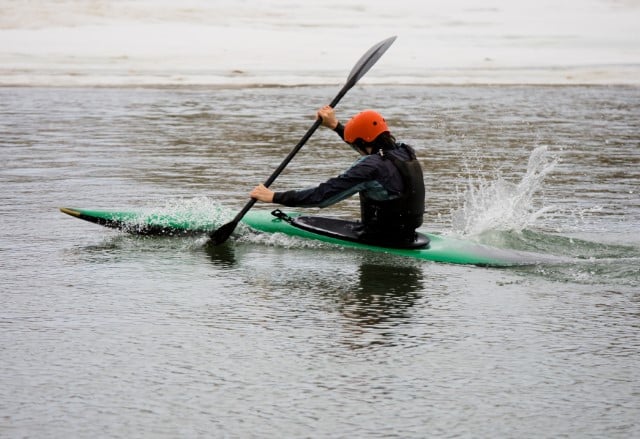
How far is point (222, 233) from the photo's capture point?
9180mm

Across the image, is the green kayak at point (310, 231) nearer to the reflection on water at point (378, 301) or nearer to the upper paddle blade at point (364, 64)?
the reflection on water at point (378, 301)

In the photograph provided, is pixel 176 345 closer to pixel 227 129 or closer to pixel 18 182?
pixel 18 182

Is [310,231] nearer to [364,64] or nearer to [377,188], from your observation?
[377,188]

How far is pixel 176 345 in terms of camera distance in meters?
6.34

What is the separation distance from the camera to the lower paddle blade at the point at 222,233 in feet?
30.0

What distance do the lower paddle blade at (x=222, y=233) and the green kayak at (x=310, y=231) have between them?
12 centimetres

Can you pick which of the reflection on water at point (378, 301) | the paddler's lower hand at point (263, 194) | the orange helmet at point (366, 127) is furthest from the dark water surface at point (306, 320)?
the orange helmet at point (366, 127)

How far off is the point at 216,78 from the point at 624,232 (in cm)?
1874

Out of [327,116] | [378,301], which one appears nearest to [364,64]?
[327,116]

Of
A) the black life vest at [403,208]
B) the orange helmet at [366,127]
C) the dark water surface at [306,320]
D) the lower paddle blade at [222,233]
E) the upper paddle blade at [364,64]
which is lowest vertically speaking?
the dark water surface at [306,320]

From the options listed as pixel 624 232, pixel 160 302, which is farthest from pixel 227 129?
pixel 160 302

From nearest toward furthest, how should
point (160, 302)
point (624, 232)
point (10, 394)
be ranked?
1. point (10, 394)
2. point (160, 302)
3. point (624, 232)

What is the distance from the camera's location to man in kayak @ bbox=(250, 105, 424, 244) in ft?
27.9

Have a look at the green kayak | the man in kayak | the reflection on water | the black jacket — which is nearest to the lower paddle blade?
the green kayak
